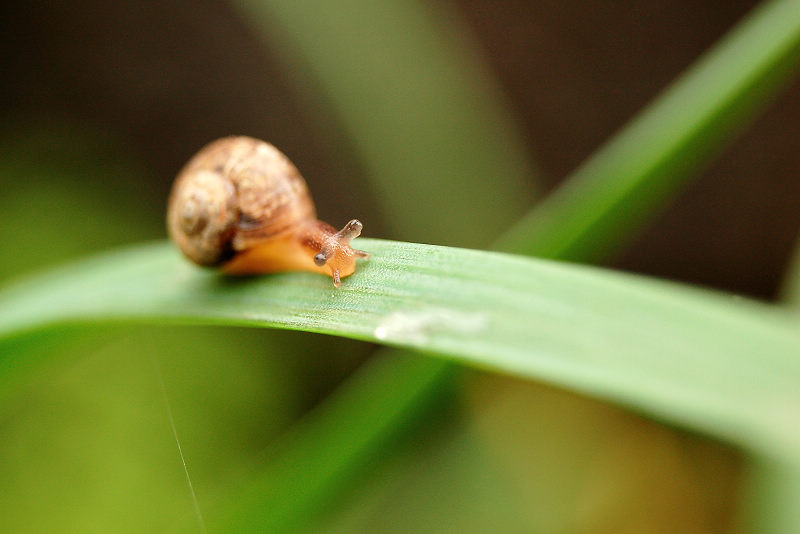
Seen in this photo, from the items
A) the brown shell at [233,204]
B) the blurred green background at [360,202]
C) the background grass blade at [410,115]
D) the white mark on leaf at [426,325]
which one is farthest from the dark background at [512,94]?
the white mark on leaf at [426,325]

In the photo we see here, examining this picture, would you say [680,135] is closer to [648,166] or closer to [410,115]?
[648,166]

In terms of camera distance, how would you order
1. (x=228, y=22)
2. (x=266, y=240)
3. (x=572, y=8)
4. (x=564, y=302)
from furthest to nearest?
(x=228, y=22) → (x=572, y=8) → (x=266, y=240) → (x=564, y=302)

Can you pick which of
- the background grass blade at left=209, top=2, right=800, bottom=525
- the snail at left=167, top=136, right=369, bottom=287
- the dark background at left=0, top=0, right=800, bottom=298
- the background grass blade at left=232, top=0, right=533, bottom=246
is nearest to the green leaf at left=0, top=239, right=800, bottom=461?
the snail at left=167, top=136, right=369, bottom=287

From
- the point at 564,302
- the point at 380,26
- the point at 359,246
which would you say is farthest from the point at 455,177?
the point at 564,302

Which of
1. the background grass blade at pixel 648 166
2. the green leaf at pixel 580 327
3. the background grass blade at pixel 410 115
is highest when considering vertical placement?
the background grass blade at pixel 410 115

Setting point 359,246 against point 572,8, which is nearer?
point 359,246

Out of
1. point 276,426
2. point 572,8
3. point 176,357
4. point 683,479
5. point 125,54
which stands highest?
point 125,54

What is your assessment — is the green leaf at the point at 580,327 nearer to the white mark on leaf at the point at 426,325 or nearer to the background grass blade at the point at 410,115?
the white mark on leaf at the point at 426,325

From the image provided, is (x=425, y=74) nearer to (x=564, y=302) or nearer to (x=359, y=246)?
(x=359, y=246)
